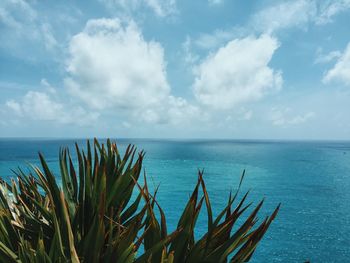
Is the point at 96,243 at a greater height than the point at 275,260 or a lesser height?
greater

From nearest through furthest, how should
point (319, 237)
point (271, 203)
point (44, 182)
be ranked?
point (44, 182)
point (319, 237)
point (271, 203)

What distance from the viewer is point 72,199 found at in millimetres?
2385

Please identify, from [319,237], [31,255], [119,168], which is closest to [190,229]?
[31,255]

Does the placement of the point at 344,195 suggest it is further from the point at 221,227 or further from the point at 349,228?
the point at 221,227

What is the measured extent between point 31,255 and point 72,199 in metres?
1.11

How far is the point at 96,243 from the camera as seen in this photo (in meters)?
1.46

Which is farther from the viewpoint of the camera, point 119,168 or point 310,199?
point 310,199

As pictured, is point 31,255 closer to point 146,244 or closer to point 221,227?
point 146,244

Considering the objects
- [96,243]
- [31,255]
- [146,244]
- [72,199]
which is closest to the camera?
[31,255]

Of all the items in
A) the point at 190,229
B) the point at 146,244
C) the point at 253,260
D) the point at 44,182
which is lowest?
the point at 253,260

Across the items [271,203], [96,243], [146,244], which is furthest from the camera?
[271,203]

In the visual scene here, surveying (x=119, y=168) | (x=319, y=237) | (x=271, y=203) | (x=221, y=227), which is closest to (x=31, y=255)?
(x=221, y=227)

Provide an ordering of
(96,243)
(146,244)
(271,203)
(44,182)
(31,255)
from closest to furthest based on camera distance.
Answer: (31,255) < (96,243) < (146,244) < (44,182) < (271,203)

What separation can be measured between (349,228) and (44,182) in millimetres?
23026
